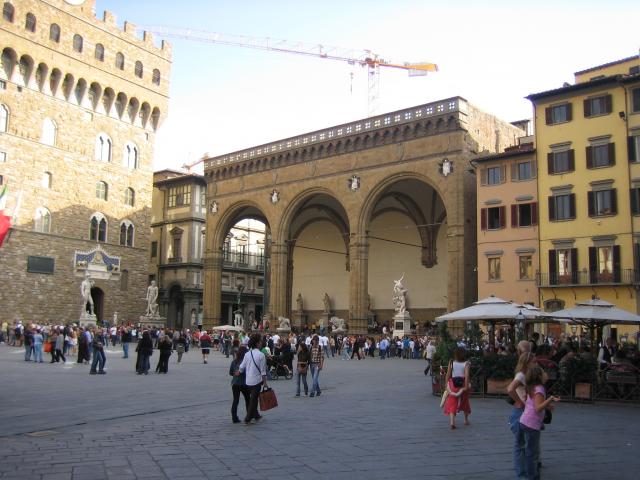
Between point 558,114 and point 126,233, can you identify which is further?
point 126,233

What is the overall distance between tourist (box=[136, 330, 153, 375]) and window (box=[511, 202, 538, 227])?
20.0 metres

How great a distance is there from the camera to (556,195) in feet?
104

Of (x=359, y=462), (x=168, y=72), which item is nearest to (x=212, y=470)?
(x=359, y=462)

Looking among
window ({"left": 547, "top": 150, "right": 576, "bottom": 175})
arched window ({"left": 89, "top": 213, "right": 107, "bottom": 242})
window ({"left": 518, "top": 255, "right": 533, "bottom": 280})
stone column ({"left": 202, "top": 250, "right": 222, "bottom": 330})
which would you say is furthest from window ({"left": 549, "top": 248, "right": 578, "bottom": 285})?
arched window ({"left": 89, "top": 213, "right": 107, "bottom": 242})

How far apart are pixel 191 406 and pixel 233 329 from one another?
25.6 m

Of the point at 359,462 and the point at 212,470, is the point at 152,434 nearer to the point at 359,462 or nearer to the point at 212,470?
the point at 212,470

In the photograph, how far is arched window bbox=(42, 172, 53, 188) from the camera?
44719 mm

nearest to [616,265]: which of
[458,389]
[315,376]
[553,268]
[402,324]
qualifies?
[553,268]

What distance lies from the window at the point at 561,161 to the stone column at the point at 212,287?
81.9 ft

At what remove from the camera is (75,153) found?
46906mm

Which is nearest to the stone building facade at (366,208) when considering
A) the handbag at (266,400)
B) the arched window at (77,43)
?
the arched window at (77,43)

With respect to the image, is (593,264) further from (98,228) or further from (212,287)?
(98,228)

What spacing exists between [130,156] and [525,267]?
32.1m

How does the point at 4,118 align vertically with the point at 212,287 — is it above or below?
above
